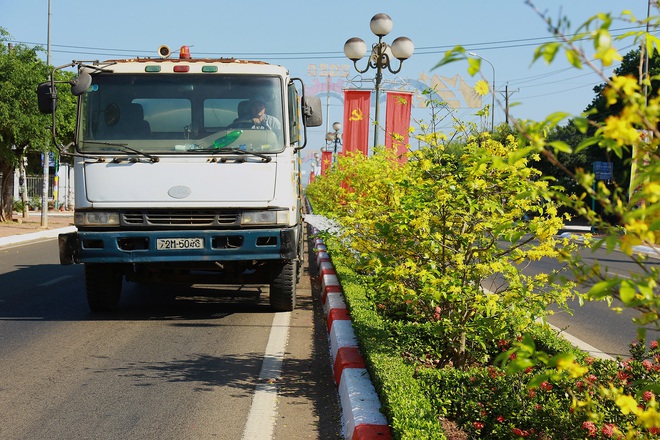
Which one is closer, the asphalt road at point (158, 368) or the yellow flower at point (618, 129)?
the yellow flower at point (618, 129)

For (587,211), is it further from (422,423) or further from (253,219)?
(253,219)

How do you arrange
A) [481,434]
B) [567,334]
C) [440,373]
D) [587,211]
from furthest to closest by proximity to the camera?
[567,334], [440,373], [481,434], [587,211]

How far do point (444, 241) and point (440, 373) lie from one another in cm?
115

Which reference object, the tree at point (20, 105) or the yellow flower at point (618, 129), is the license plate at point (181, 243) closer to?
the yellow flower at point (618, 129)

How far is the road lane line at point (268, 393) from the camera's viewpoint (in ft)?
16.6

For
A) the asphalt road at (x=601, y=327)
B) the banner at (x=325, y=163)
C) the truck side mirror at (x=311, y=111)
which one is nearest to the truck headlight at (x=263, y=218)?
the truck side mirror at (x=311, y=111)

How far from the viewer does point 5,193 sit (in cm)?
3177

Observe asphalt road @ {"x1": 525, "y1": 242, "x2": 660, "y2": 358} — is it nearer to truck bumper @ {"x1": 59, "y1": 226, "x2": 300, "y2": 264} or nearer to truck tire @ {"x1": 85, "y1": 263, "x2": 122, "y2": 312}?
truck bumper @ {"x1": 59, "y1": 226, "x2": 300, "y2": 264}

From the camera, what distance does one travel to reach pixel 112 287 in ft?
31.3

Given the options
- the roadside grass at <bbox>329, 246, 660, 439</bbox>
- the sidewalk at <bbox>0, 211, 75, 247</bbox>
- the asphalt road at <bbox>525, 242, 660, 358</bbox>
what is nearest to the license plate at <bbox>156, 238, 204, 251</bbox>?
the roadside grass at <bbox>329, 246, 660, 439</bbox>

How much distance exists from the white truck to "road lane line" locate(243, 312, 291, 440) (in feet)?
3.69

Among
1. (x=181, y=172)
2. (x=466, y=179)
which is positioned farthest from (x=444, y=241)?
(x=181, y=172)

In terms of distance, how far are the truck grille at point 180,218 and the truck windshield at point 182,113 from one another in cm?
67

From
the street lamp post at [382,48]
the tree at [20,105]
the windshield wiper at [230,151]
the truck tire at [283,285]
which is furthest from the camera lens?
the tree at [20,105]
